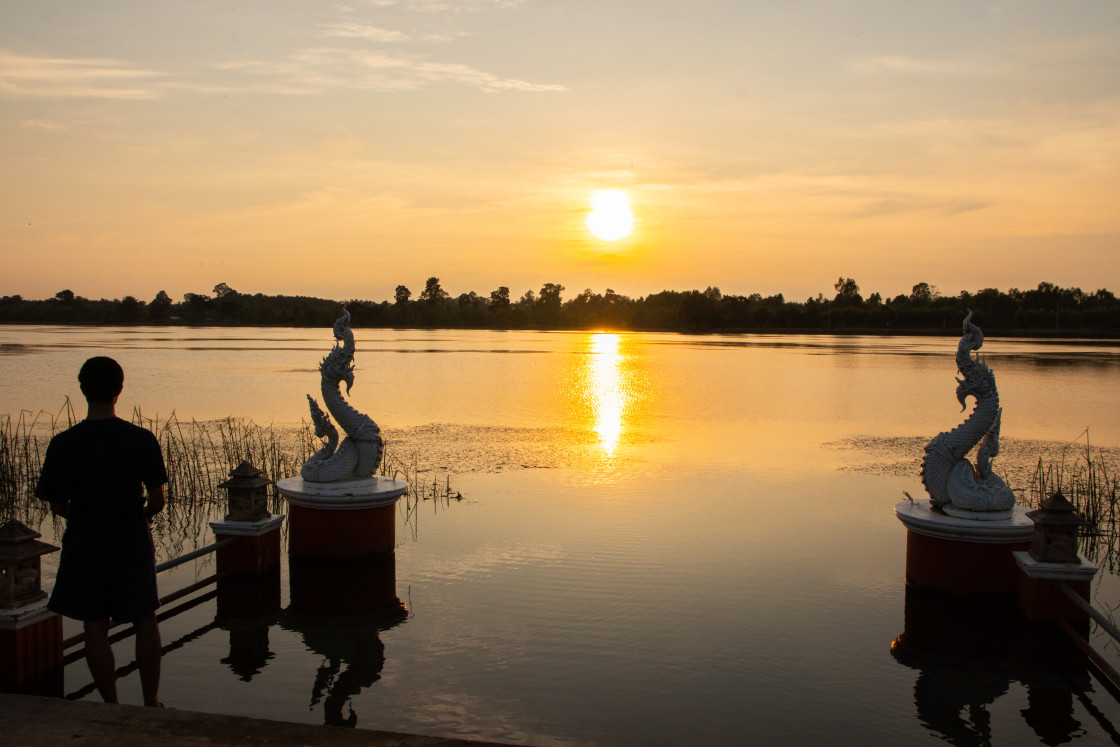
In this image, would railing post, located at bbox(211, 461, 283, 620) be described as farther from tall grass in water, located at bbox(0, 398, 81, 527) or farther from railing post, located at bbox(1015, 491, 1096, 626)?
railing post, located at bbox(1015, 491, 1096, 626)

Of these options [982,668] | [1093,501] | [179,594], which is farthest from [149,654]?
[1093,501]

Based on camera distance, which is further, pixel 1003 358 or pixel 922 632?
pixel 1003 358

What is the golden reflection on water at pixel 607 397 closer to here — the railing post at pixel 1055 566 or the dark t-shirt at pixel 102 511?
the railing post at pixel 1055 566

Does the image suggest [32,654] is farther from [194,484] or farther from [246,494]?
[194,484]

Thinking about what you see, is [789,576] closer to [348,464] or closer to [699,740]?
[699,740]

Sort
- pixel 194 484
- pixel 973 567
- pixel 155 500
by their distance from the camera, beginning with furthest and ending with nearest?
pixel 194 484, pixel 973 567, pixel 155 500

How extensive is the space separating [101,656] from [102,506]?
2.65ft

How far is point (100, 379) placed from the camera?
3.99m

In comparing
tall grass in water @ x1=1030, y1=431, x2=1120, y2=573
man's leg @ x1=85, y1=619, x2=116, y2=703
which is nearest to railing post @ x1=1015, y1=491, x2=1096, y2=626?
tall grass in water @ x1=1030, y1=431, x2=1120, y2=573

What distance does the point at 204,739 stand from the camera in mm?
3439

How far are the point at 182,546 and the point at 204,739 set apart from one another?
609 centimetres

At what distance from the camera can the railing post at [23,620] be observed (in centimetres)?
446

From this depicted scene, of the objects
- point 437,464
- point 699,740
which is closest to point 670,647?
point 699,740

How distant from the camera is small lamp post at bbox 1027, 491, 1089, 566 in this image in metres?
5.74
